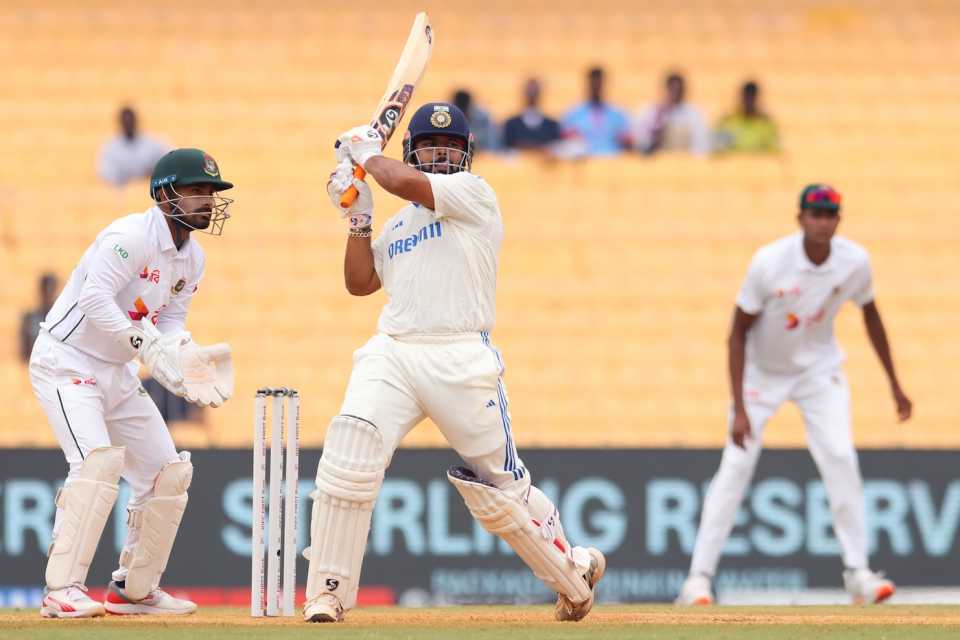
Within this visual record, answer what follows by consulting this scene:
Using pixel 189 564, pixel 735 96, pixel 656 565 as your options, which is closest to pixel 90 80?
pixel 735 96

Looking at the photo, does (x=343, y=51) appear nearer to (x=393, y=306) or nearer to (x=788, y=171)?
(x=788, y=171)

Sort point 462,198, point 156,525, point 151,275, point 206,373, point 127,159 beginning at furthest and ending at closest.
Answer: point 127,159, point 156,525, point 151,275, point 206,373, point 462,198

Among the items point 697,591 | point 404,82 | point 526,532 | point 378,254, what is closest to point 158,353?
point 378,254

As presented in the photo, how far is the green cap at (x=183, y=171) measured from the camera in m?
6.95

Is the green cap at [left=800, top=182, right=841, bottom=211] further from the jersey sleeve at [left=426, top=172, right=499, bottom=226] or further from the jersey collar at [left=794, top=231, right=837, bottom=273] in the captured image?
the jersey sleeve at [left=426, top=172, right=499, bottom=226]

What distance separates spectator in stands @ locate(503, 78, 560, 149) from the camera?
46.5ft

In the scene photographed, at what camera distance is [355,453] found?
6.32 m

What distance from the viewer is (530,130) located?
14258 mm

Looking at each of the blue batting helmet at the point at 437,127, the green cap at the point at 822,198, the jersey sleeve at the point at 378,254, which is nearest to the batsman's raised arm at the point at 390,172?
the blue batting helmet at the point at 437,127

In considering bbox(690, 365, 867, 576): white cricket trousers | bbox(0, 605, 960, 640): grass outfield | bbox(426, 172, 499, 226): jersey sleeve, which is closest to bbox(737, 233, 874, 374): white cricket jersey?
bbox(690, 365, 867, 576): white cricket trousers

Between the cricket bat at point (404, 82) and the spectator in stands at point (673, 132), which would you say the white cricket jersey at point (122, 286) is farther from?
the spectator in stands at point (673, 132)

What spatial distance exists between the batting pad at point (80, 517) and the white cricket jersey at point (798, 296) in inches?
140

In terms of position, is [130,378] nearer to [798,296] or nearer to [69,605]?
[69,605]

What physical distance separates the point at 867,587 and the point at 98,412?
3.85m
